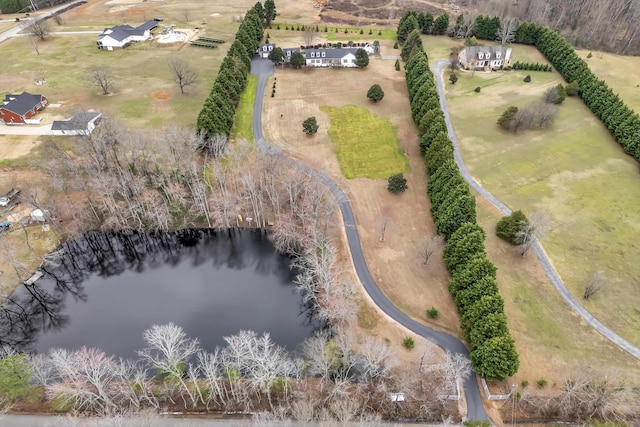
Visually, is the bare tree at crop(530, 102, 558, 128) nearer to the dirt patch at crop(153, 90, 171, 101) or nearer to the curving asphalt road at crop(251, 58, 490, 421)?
the curving asphalt road at crop(251, 58, 490, 421)

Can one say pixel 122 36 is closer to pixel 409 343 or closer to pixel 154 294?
pixel 154 294

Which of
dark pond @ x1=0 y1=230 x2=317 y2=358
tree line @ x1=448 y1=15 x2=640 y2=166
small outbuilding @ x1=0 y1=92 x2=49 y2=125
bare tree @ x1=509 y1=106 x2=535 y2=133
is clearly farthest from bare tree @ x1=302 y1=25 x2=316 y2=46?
dark pond @ x1=0 y1=230 x2=317 y2=358

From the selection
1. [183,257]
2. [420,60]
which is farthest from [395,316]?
[420,60]

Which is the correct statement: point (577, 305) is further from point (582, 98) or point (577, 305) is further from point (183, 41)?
point (183, 41)

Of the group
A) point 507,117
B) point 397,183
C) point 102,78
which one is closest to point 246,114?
point 102,78

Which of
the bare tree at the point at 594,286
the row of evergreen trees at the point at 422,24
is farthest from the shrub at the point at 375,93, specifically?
the bare tree at the point at 594,286
